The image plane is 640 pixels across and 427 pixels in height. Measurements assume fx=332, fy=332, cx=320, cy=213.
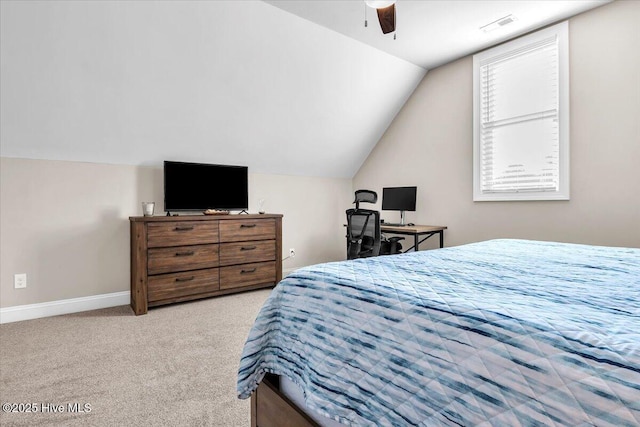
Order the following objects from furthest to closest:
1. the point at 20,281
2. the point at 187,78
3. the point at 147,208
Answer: the point at 147,208, the point at 187,78, the point at 20,281

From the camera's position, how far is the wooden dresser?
3.04m

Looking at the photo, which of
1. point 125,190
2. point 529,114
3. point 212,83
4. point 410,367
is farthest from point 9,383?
point 529,114

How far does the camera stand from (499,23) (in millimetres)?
3170

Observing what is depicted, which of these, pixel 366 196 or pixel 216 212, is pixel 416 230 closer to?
pixel 366 196

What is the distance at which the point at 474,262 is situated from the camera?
150 cm

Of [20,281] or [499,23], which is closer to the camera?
[20,281]

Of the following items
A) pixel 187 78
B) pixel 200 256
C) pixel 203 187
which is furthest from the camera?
pixel 203 187

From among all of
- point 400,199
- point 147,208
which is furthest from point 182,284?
point 400,199

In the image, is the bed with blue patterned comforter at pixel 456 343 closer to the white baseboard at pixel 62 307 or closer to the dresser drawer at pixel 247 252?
the dresser drawer at pixel 247 252

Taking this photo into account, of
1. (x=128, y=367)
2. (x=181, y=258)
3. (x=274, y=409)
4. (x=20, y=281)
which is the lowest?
(x=128, y=367)

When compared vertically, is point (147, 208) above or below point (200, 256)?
above

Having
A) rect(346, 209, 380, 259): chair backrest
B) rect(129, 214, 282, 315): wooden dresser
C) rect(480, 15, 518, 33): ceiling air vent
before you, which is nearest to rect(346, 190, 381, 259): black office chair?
rect(346, 209, 380, 259): chair backrest

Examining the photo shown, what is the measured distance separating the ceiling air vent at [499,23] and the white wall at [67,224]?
12.0 ft

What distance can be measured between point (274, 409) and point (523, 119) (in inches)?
142
